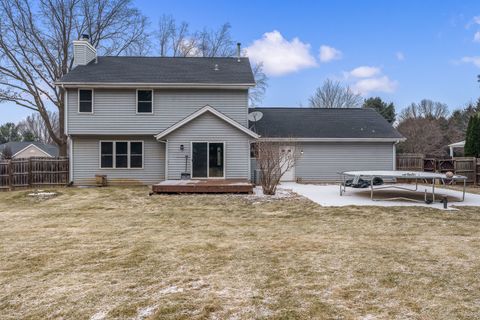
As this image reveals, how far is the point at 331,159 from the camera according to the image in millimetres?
16812

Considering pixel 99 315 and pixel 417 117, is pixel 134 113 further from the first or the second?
pixel 417 117

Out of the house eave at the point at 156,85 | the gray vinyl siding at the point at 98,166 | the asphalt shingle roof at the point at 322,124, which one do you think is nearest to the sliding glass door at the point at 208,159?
the gray vinyl siding at the point at 98,166

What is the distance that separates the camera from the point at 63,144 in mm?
22641

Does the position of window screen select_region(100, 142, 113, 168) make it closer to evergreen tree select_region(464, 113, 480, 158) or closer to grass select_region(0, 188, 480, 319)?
grass select_region(0, 188, 480, 319)

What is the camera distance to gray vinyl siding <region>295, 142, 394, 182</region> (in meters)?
16.8

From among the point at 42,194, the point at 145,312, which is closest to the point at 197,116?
the point at 42,194

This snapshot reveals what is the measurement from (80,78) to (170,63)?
4466mm

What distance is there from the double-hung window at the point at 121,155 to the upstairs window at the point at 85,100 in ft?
5.27

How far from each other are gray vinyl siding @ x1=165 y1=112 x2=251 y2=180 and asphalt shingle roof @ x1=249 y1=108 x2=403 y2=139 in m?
2.86

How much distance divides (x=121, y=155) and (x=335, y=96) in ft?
96.3

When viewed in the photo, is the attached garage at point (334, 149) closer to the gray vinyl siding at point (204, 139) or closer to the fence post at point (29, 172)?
the gray vinyl siding at point (204, 139)

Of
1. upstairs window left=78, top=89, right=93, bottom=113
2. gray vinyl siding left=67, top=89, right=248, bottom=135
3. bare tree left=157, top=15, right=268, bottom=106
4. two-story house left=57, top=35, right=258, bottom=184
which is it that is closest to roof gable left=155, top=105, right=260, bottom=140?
two-story house left=57, top=35, right=258, bottom=184

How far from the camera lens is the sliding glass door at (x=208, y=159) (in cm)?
1419

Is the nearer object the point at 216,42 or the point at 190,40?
the point at 190,40
